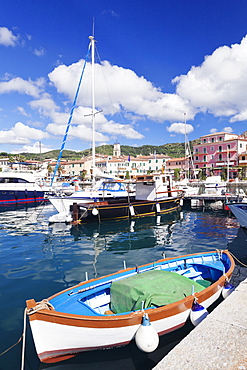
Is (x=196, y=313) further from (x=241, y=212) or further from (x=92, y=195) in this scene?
(x=92, y=195)

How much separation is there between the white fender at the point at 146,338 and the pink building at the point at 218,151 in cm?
6063

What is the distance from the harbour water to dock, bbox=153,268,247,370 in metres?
1.37

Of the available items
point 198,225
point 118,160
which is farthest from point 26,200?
point 118,160

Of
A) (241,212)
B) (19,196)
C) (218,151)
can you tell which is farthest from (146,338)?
(218,151)

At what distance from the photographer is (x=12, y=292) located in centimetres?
758

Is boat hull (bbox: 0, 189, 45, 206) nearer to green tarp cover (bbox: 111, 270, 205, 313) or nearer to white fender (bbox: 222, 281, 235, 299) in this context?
green tarp cover (bbox: 111, 270, 205, 313)

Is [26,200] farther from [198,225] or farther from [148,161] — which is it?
[148,161]

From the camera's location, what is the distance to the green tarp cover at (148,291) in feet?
16.9

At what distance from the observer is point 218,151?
66.1 m

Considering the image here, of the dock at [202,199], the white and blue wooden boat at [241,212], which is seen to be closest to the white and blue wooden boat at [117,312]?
the white and blue wooden boat at [241,212]

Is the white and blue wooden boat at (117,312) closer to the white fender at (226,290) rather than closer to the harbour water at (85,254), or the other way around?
the white fender at (226,290)

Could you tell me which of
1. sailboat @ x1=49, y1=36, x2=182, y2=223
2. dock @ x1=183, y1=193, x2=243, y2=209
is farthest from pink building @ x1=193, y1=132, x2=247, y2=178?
sailboat @ x1=49, y1=36, x2=182, y2=223

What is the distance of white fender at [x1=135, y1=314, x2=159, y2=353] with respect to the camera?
4.35 metres

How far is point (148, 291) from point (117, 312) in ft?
2.79
